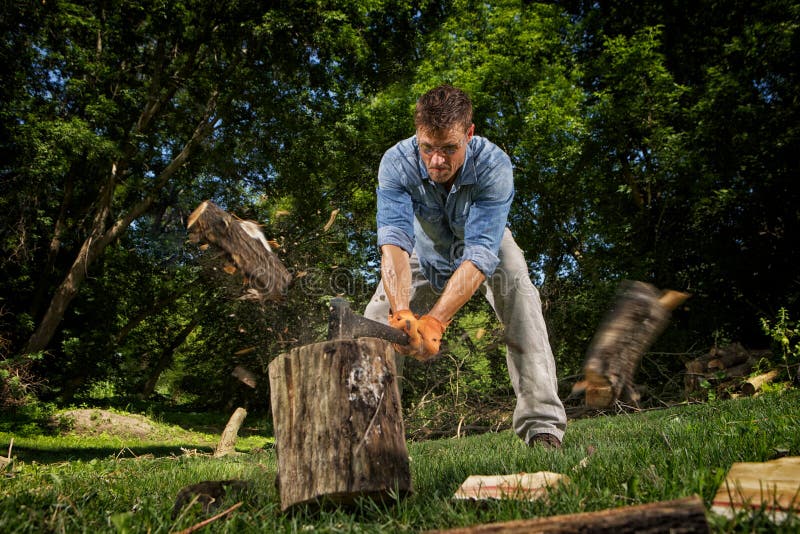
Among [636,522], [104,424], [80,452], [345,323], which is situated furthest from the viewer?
[104,424]

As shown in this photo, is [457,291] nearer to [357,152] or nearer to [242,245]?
[242,245]

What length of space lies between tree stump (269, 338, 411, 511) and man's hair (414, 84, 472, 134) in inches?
58.9

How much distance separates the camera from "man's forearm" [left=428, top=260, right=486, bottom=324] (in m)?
2.70

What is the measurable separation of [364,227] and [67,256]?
834 centimetres

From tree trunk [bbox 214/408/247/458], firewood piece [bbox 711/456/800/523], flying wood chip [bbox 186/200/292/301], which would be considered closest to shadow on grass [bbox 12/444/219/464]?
tree trunk [bbox 214/408/247/458]

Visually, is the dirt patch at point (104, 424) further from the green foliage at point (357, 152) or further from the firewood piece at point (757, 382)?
the firewood piece at point (757, 382)

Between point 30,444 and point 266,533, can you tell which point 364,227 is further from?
point 266,533

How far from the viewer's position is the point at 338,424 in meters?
1.77

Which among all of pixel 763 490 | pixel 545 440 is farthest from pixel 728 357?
pixel 763 490

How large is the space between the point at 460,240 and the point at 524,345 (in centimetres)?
85

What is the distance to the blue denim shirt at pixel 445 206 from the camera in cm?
304

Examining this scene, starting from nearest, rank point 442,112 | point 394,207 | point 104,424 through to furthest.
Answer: point 442,112 → point 394,207 → point 104,424

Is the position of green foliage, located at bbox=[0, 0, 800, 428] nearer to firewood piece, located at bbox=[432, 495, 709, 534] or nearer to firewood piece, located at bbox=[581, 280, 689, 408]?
firewood piece, located at bbox=[581, 280, 689, 408]

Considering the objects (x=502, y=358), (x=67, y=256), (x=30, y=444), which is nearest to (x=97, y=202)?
(x=67, y=256)
